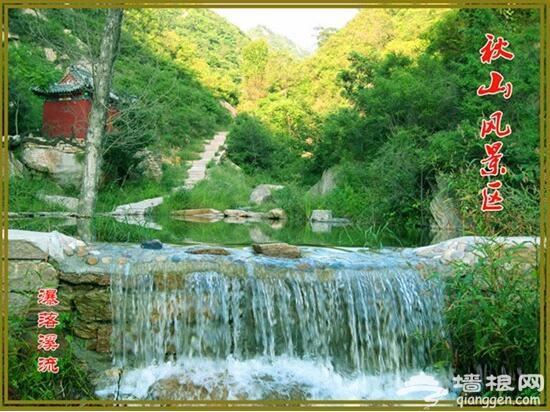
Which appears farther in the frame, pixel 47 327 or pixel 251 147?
pixel 251 147

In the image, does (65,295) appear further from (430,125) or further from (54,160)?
(54,160)

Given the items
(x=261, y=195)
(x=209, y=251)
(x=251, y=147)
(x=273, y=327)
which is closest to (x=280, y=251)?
(x=209, y=251)

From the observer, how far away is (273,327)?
138 inches

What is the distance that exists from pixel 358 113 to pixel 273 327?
11.8 metres

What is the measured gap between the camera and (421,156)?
32.8ft

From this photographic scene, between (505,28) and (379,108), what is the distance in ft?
10.6

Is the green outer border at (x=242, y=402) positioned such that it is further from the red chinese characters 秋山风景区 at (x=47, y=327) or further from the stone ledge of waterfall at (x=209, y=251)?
the stone ledge of waterfall at (x=209, y=251)

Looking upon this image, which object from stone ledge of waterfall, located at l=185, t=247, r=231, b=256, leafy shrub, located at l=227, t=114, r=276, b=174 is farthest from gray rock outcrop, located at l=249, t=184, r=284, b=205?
stone ledge of waterfall, located at l=185, t=247, r=231, b=256

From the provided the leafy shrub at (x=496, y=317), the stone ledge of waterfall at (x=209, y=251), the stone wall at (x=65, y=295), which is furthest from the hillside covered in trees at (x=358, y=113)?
the stone wall at (x=65, y=295)

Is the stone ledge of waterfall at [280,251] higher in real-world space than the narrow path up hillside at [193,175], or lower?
lower

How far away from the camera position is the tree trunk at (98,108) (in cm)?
523

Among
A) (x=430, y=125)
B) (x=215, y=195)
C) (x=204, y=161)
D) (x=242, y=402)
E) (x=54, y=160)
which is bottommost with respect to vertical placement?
(x=242, y=402)

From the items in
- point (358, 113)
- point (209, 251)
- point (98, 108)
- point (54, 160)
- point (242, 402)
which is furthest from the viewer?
point (358, 113)

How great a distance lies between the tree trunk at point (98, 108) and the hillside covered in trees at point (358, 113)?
216 millimetres
